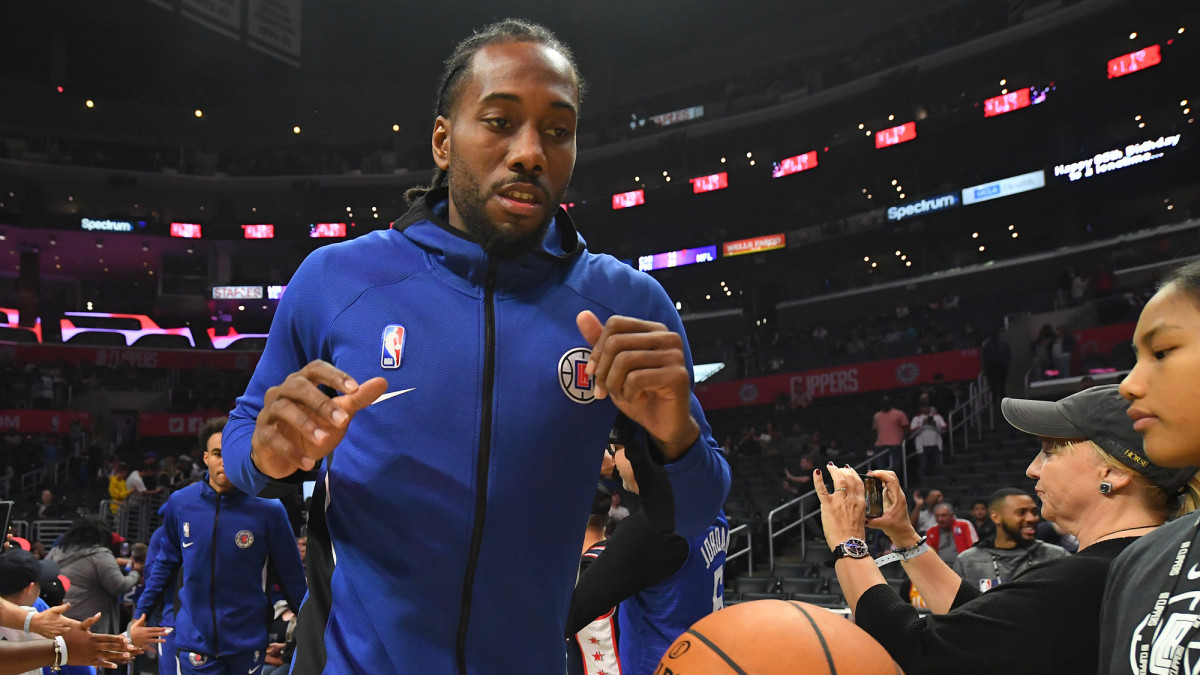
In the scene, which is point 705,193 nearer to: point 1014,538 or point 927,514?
point 927,514

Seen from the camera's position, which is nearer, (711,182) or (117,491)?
(117,491)

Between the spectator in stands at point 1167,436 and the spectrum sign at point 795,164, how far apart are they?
30411 mm

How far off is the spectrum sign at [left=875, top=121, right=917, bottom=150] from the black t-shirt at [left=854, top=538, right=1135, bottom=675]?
28560 mm

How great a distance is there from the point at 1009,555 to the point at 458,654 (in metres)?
5.55

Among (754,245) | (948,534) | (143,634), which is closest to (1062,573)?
(143,634)

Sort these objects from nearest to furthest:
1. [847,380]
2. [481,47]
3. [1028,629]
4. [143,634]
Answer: [481,47]
[1028,629]
[143,634]
[847,380]

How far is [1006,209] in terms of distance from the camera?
29.5m

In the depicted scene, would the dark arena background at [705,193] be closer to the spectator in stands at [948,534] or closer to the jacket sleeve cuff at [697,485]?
the spectator in stands at [948,534]

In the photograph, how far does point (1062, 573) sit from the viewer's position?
283cm

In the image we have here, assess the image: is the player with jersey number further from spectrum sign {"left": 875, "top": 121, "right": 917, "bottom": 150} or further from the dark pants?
spectrum sign {"left": 875, "top": 121, "right": 917, "bottom": 150}

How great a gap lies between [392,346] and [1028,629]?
2169 mm

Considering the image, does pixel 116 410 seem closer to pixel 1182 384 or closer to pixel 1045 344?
pixel 1045 344

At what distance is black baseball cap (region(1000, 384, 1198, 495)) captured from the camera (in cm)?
282

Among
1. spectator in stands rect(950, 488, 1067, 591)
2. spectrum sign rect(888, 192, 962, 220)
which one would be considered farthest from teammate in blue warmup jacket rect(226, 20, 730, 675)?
spectrum sign rect(888, 192, 962, 220)
